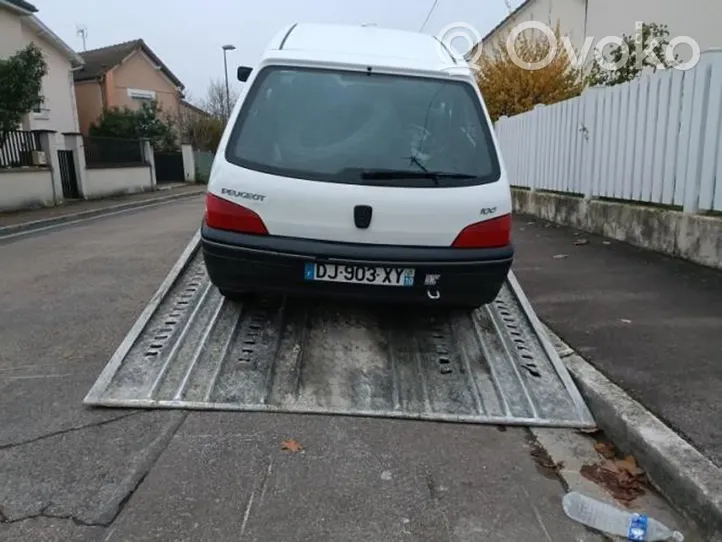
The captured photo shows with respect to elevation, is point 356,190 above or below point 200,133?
below

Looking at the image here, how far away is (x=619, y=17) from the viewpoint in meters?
20.2

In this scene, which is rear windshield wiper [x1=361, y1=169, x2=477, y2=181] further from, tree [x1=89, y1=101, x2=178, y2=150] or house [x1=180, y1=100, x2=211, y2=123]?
house [x1=180, y1=100, x2=211, y2=123]

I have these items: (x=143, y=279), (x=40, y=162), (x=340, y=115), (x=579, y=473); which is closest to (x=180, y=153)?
(x=40, y=162)

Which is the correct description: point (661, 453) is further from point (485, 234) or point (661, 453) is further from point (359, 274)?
point (359, 274)

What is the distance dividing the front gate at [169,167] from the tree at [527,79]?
16.9 meters

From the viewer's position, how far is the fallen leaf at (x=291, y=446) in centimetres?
294

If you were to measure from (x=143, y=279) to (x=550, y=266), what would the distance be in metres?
4.55

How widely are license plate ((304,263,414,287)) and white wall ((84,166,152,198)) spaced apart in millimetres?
17122

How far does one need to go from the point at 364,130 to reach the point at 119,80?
30595mm

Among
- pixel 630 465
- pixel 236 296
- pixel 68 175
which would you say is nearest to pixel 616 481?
pixel 630 465

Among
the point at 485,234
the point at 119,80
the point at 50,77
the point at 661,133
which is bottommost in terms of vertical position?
the point at 485,234

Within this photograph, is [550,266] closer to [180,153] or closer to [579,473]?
[579,473]

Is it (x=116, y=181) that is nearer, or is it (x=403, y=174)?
(x=403, y=174)

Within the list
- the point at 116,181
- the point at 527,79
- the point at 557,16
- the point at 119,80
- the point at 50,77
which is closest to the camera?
the point at 527,79
